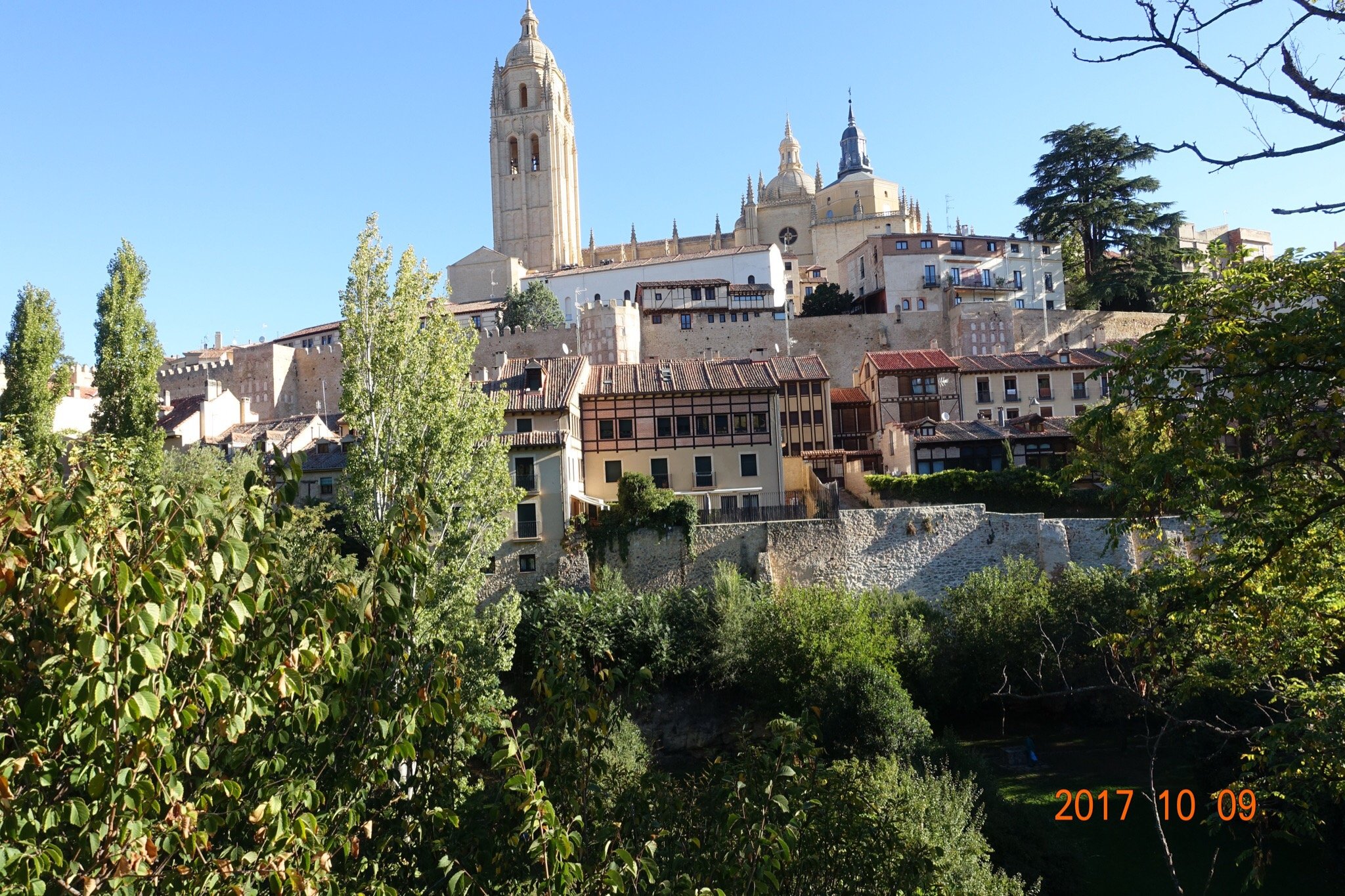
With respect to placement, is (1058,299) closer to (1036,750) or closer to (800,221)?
(800,221)

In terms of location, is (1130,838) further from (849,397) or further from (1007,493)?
(849,397)

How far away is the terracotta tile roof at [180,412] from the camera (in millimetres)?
42969

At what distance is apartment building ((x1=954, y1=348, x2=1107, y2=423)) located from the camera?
43.8 m

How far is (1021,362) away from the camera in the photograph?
44.9 m

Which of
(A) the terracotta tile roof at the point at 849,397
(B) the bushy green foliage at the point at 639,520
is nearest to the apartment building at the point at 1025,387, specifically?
(A) the terracotta tile roof at the point at 849,397

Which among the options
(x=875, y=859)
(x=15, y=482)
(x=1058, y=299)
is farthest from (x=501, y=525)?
(x=1058, y=299)

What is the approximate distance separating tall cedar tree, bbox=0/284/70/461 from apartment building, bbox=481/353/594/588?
10.6 meters

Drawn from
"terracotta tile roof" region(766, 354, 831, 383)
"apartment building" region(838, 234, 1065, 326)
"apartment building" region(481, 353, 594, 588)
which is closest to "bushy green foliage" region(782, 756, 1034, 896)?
"apartment building" region(481, 353, 594, 588)

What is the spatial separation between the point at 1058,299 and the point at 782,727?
5722 cm

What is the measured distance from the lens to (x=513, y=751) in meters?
5.12

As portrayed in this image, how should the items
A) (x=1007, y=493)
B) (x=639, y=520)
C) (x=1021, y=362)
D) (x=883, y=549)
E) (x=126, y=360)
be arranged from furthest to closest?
1. (x=1021, y=362)
2. (x=1007, y=493)
3. (x=883, y=549)
4. (x=639, y=520)
5. (x=126, y=360)

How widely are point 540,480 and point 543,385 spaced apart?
4.04m

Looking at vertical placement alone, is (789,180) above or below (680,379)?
above

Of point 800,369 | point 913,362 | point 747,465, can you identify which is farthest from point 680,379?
point 913,362
